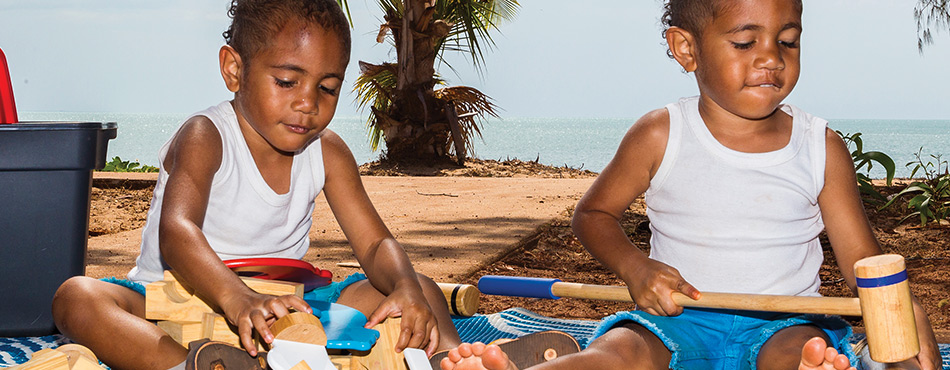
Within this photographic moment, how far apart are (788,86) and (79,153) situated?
166 centimetres

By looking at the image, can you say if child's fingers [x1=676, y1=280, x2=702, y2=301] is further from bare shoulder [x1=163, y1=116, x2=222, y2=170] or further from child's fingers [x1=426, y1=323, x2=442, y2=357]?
bare shoulder [x1=163, y1=116, x2=222, y2=170]

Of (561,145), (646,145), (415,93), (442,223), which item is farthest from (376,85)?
(561,145)

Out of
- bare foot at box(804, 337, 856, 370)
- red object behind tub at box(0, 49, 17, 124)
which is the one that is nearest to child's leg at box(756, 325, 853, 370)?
bare foot at box(804, 337, 856, 370)

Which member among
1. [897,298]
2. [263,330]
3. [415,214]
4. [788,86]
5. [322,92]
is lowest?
[415,214]

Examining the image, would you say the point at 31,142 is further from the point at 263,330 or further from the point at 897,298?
the point at 897,298

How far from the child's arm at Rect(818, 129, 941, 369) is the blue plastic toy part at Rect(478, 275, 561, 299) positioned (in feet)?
1.93

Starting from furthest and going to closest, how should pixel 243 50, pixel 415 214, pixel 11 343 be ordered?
pixel 415 214 < pixel 11 343 < pixel 243 50

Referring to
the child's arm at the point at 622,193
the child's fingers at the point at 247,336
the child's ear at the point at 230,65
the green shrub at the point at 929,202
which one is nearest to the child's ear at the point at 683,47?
the child's arm at the point at 622,193

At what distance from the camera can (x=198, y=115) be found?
5.96ft

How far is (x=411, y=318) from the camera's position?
1.52m

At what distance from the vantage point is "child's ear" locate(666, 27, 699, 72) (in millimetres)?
1770

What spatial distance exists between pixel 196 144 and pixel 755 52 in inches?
45.2

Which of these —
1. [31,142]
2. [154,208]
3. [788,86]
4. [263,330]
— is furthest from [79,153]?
[788,86]

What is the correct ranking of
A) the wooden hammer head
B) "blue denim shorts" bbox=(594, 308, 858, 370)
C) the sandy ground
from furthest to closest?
the sandy ground, "blue denim shorts" bbox=(594, 308, 858, 370), the wooden hammer head
